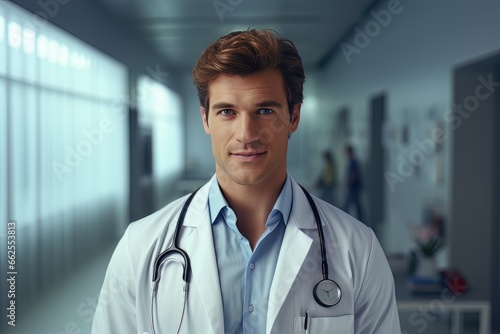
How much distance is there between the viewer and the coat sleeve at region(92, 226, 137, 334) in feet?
3.78

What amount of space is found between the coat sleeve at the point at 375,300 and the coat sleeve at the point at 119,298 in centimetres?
47

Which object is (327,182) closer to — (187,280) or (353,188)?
(353,188)

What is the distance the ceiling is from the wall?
22 centimetres

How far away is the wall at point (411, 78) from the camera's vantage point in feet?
10.6

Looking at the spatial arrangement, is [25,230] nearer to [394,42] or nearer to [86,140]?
[86,140]

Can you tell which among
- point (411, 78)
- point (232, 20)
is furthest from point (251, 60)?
point (232, 20)

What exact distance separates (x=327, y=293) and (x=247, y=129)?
0.36 metres

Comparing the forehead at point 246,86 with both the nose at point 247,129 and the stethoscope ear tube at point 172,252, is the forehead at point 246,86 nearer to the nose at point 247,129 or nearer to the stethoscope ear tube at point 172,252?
the nose at point 247,129

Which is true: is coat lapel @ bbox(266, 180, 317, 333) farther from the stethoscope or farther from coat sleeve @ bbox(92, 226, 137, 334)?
coat sleeve @ bbox(92, 226, 137, 334)

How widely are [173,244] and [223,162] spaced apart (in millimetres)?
207

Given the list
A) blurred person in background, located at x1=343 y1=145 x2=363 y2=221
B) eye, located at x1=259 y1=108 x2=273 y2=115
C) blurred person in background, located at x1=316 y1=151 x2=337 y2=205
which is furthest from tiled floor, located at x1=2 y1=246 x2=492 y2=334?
eye, located at x1=259 y1=108 x2=273 y2=115

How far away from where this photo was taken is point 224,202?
117cm

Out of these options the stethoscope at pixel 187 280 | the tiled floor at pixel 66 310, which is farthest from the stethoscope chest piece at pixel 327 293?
the tiled floor at pixel 66 310

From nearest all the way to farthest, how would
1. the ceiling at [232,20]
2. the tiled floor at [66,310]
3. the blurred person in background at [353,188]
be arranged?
the tiled floor at [66,310]
the ceiling at [232,20]
the blurred person in background at [353,188]
